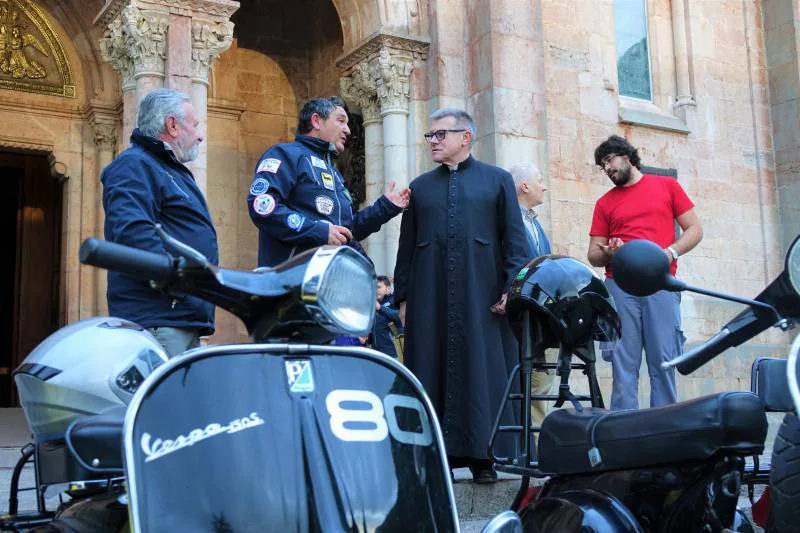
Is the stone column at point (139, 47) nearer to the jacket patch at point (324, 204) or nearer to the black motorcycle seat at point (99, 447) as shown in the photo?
the jacket patch at point (324, 204)

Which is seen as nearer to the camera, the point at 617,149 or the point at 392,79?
the point at 617,149

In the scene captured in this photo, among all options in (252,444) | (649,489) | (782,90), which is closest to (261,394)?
(252,444)

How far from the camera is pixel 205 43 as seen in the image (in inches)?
384

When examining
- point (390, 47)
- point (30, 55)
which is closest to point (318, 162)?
point (390, 47)

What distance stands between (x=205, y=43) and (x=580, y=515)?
797 centimetres

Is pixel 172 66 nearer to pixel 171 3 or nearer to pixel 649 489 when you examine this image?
pixel 171 3

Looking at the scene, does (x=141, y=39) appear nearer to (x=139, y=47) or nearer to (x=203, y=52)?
(x=139, y=47)

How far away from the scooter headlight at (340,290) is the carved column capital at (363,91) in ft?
30.8

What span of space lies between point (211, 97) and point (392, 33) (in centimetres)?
353

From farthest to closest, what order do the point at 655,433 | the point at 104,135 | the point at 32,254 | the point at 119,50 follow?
the point at 32,254 → the point at 104,135 → the point at 119,50 → the point at 655,433

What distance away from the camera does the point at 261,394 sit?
6.96 ft

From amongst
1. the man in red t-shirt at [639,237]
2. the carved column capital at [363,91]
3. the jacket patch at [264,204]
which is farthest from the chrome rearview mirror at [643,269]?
the carved column capital at [363,91]

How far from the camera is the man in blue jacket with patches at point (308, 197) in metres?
4.33

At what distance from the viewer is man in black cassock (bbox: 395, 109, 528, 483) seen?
16.1 ft
